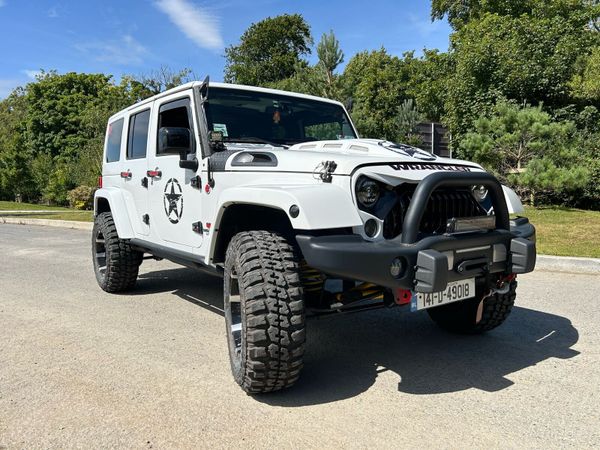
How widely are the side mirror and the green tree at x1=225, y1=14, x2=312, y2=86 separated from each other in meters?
39.0

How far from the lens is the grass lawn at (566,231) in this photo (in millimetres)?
7832

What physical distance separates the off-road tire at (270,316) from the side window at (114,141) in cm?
348

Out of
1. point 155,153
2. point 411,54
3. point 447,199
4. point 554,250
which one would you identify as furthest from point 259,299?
point 411,54

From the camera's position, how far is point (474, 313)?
155 inches

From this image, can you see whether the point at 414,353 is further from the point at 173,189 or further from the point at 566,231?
the point at 566,231

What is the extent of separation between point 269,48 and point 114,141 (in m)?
39.9

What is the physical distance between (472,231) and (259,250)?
50.6 inches

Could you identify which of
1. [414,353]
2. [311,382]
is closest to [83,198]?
[414,353]

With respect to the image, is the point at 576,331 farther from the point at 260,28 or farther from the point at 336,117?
the point at 260,28

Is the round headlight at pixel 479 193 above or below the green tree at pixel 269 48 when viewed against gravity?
below

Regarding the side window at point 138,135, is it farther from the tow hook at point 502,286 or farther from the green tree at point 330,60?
the green tree at point 330,60

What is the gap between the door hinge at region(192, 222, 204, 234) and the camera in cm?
391

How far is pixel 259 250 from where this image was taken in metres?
2.95

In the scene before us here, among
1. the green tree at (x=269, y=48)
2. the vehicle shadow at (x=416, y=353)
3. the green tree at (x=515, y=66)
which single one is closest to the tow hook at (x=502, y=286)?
the vehicle shadow at (x=416, y=353)
